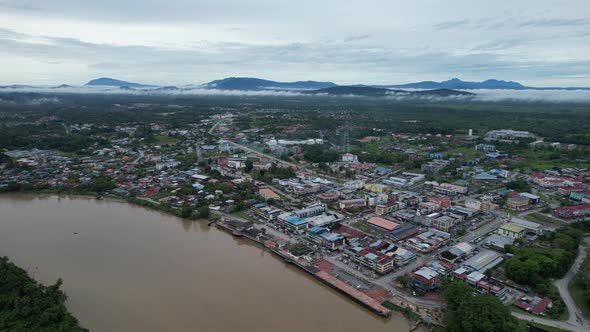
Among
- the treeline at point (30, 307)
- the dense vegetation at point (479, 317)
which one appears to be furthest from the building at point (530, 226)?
the treeline at point (30, 307)

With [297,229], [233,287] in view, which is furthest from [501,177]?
[233,287]

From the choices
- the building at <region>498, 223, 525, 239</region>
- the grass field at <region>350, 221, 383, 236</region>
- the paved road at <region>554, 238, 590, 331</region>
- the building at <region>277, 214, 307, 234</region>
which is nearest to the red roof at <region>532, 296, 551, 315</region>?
the paved road at <region>554, 238, 590, 331</region>

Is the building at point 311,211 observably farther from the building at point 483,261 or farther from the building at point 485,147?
the building at point 485,147

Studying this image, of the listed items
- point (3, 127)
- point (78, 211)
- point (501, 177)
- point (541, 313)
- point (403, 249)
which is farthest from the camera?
point (3, 127)

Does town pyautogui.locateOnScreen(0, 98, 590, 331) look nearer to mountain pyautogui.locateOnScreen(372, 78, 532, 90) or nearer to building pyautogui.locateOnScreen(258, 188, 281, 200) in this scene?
building pyautogui.locateOnScreen(258, 188, 281, 200)

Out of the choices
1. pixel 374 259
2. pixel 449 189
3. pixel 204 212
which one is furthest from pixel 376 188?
pixel 204 212

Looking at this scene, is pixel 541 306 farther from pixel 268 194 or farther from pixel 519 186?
pixel 519 186

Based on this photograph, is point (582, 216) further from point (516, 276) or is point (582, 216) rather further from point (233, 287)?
point (233, 287)
